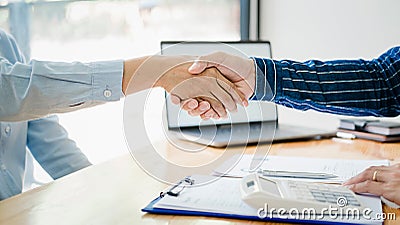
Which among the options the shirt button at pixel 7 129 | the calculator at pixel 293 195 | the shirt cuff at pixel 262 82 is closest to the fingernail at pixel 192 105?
the shirt cuff at pixel 262 82

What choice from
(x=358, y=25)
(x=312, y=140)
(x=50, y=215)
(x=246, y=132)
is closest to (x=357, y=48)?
(x=358, y=25)

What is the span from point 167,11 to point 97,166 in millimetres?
944

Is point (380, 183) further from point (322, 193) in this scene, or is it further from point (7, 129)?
point (7, 129)

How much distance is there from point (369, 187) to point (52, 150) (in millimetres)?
742

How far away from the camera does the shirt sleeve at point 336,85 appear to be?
3.75ft

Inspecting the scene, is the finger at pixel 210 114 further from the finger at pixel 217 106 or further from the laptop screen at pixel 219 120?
the laptop screen at pixel 219 120

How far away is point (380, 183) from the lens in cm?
91

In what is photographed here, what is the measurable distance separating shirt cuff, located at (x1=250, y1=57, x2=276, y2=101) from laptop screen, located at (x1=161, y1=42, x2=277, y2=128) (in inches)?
4.4

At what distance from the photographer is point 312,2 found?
211cm

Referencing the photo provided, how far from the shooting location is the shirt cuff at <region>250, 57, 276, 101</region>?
1.13 meters

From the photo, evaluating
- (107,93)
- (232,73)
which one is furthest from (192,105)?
(107,93)

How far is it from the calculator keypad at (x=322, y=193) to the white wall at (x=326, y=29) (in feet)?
4.08

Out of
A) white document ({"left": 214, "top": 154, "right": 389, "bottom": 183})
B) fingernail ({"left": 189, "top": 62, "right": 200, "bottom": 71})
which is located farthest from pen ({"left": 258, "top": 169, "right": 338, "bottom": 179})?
fingernail ({"left": 189, "top": 62, "right": 200, "bottom": 71})

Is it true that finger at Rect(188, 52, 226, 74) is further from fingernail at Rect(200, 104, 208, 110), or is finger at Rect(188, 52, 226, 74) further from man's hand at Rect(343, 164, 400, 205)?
man's hand at Rect(343, 164, 400, 205)
